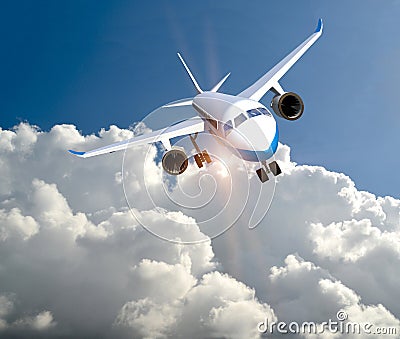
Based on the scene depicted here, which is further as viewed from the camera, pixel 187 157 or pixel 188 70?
pixel 188 70

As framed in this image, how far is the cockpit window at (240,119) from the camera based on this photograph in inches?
1375

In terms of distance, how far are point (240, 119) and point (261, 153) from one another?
3.95 meters

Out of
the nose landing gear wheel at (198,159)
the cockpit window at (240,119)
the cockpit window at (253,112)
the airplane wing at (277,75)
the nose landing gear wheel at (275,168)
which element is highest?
the airplane wing at (277,75)

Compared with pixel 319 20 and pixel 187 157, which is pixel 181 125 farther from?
pixel 319 20

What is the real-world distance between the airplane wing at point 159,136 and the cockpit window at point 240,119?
31.6ft

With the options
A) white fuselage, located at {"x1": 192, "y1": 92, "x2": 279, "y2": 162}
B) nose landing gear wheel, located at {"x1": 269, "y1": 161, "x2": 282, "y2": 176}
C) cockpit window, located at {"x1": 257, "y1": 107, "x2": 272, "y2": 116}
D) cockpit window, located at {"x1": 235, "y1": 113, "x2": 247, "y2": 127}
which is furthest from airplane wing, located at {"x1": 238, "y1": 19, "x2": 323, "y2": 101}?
nose landing gear wheel, located at {"x1": 269, "y1": 161, "x2": 282, "y2": 176}

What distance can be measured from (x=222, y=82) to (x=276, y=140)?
1214 inches

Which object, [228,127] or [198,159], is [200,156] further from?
[228,127]

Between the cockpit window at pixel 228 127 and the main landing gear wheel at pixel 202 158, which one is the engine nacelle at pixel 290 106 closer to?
the cockpit window at pixel 228 127

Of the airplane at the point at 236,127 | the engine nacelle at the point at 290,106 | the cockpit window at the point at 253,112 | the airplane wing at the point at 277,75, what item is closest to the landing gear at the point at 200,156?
the airplane at the point at 236,127

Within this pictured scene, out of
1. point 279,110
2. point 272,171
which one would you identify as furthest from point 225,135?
point 279,110

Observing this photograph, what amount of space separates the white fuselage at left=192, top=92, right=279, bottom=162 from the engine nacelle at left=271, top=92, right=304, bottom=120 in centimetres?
645

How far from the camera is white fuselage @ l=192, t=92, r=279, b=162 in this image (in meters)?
33.7

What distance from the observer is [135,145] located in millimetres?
44562
